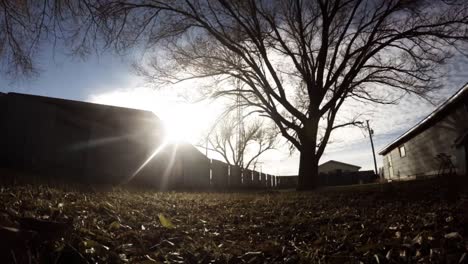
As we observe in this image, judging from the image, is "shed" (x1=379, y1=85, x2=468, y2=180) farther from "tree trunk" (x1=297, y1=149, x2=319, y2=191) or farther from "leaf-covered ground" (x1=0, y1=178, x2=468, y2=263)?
"leaf-covered ground" (x1=0, y1=178, x2=468, y2=263)

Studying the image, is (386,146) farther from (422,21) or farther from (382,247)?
(382,247)

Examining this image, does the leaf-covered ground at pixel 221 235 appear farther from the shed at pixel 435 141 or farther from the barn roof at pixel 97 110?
the barn roof at pixel 97 110

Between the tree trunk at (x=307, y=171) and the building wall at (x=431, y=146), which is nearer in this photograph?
the tree trunk at (x=307, y=171)

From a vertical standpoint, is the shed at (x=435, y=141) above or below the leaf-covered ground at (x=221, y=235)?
above

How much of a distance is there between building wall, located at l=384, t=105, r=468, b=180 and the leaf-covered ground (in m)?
10.7

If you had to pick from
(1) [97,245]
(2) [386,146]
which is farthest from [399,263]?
(2) [386,146]

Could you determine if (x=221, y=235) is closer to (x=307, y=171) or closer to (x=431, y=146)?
(x=307, y=171)

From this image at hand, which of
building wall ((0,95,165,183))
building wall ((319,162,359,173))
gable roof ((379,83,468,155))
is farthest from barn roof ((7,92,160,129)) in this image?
building wall ((319,162,359,173))

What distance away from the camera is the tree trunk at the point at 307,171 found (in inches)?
503

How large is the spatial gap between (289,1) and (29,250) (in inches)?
548

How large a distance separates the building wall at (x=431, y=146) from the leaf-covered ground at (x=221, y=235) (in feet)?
35.1

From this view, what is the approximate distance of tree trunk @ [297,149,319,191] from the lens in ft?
41.9

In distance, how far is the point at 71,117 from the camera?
41.9 feet

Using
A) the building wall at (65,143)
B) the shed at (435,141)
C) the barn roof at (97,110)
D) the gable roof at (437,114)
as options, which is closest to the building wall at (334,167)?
the shed at (435,141)
